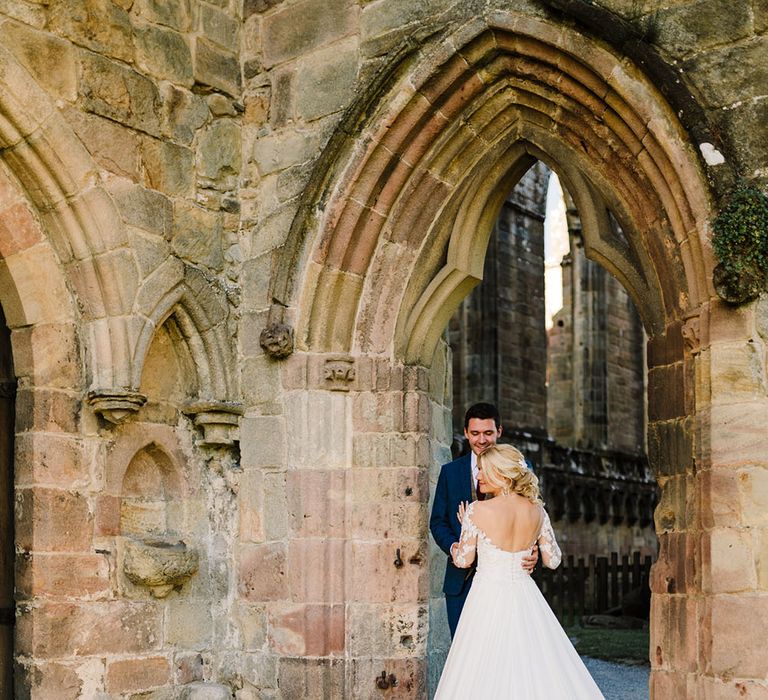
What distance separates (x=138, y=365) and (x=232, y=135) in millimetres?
1514

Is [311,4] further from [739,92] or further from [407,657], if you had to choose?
[407,657]

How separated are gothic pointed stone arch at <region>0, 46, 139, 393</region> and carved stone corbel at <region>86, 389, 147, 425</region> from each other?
3 centimetres

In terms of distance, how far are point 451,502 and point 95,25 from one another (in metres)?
2.88

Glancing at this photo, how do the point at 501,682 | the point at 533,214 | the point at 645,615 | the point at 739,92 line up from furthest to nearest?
the point at 533,214 < the point at 645,615 < the point at 739,92 < the point at 501,682

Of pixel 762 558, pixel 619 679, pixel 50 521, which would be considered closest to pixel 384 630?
pixel 50 521

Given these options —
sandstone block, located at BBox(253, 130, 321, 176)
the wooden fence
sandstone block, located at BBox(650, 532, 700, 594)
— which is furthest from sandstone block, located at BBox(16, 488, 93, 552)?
the wooden fence

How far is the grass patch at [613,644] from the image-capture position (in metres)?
9.72

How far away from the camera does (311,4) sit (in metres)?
6.58

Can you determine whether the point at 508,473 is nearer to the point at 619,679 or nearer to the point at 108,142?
the point at 108,142

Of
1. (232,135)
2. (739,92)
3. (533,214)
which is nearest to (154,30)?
(232,135)

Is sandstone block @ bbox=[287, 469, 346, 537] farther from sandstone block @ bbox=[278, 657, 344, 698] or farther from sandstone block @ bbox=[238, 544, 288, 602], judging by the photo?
sandstone block @ bbox=[278, 657, 344, 698]

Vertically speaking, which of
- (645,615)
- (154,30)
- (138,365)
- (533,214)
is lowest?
(645,615)

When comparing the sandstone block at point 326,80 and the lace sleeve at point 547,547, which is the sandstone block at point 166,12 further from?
the lace sleeve at point 547,547

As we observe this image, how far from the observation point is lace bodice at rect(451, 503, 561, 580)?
16.3ft
